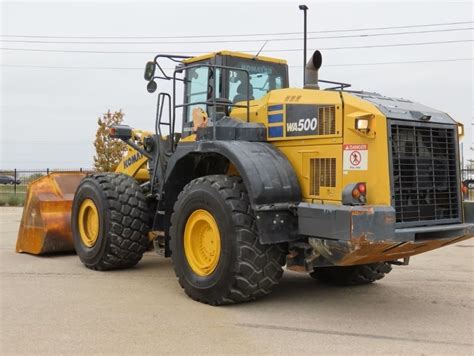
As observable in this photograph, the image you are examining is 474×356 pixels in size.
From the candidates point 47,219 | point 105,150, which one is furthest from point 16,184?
point 47,219

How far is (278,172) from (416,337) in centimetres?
199

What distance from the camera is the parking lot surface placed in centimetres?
455

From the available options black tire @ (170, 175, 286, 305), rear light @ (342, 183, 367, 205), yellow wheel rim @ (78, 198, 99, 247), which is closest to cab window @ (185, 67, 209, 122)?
black tire @ (170, 175, 286, 305)

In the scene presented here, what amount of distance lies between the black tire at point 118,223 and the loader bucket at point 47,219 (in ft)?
4.16

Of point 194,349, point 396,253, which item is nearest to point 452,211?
point 396,253

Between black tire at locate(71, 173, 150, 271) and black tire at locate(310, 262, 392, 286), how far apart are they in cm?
252

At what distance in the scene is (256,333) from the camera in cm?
488

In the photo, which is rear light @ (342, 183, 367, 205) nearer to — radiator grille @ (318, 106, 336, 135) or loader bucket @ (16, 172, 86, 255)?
radiator grille @ (318, 106, 336, 135)

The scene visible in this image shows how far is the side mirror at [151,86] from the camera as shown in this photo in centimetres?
719

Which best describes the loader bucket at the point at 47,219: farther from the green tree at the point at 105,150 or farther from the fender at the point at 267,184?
the green tree at the point at 105,150

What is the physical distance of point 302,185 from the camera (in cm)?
571

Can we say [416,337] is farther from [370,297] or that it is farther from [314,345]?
[370,297]

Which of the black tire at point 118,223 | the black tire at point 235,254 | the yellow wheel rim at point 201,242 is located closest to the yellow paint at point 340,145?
the black tire at point 235,254

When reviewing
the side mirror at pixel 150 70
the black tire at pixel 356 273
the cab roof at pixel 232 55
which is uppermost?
the cab roof at pixel 232 55
